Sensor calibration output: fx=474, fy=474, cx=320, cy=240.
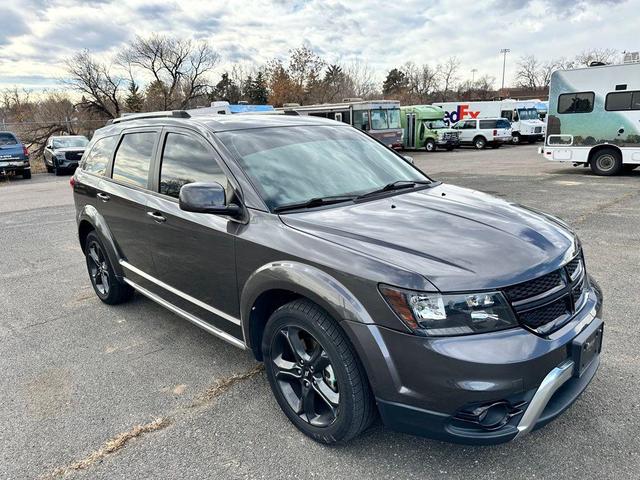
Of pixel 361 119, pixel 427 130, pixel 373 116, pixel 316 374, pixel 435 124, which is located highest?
pixel 373 116

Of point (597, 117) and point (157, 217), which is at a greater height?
point (597, 117)

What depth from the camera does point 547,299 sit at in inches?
89.5

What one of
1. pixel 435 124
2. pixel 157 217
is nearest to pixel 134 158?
pixel 157 217

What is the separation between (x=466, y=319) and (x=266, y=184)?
4.84ft

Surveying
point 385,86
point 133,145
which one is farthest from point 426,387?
point 385,86

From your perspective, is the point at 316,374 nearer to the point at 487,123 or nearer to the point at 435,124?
the point at 435,124

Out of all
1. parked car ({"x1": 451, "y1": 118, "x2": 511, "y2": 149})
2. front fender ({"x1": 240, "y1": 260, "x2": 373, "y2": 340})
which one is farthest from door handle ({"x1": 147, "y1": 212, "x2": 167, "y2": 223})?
parked car ({"x1": 451, "y1": 118, "x2": 511, "y2": 149})

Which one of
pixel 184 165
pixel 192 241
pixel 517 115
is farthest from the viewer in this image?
pixel 517 115

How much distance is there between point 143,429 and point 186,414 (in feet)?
0.86

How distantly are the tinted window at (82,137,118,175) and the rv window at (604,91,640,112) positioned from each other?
553 inches

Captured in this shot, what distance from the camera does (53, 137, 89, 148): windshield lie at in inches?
851

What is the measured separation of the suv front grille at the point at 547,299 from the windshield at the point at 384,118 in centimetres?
2202

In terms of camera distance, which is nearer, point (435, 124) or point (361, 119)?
point (361, 119)

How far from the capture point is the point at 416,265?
2178 mm
